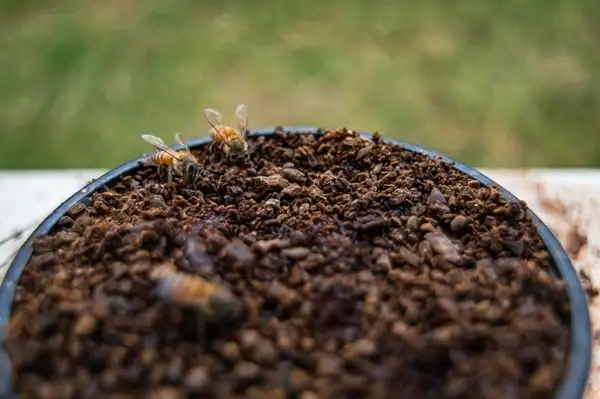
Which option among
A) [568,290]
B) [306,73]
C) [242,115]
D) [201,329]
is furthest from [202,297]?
[306,73]

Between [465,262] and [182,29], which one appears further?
[182,29]

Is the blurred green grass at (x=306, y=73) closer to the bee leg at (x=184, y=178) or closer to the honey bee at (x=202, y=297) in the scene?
the bee leg at (x=184, y=178)

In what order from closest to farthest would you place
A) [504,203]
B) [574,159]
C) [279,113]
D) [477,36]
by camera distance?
[504,203], [574,159], [279,113], [477,36]

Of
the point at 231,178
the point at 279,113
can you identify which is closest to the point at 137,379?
the point at 231,178

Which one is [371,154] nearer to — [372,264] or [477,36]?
[372,264]

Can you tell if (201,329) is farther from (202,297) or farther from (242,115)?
(242,115)

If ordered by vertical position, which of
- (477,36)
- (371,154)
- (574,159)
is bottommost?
(371,154)

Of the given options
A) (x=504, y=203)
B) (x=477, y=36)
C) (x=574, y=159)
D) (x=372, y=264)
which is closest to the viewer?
(x=372, y=264)
